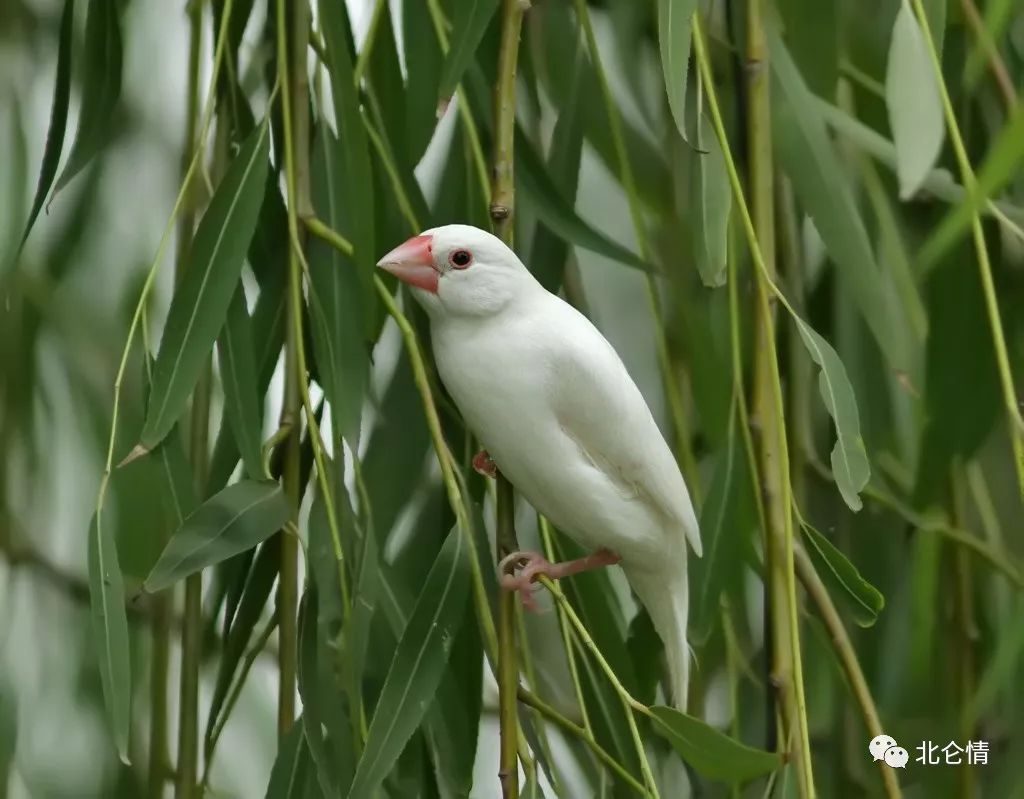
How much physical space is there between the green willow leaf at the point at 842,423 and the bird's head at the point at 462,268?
0.15 meters

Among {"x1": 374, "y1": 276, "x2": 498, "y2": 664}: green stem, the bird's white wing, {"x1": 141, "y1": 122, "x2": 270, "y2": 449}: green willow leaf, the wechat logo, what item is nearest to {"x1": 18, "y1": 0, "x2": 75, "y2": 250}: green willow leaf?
{"x1": 141, "y1": 122, "x2": 270, "y2": 449}: green willow leaf

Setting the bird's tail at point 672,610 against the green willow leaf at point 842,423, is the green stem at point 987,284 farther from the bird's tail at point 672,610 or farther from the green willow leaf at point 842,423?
the bird's tail at point 672,610

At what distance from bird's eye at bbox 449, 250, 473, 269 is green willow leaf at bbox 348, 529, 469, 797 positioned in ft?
0.47

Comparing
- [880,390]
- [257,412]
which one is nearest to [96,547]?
[257,412]

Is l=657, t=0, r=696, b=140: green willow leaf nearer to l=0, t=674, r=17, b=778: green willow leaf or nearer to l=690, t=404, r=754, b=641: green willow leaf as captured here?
l=690, t=404, r=754, b=641: green willow leaf

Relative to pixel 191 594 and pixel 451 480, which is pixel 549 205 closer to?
pixel 451 480

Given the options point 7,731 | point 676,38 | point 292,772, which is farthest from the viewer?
point 7,731

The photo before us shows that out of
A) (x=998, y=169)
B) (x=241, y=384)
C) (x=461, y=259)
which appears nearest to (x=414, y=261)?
(x=461, y=259)

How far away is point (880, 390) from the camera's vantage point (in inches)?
40.5

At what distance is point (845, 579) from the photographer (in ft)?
2.32

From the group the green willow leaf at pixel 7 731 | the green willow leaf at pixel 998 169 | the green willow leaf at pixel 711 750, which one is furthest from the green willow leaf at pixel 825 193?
the green willow leaf at pixel 7 731

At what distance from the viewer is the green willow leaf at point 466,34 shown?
26.1 inches

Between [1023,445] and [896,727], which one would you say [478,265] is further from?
[896,727]

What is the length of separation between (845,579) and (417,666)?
24 centimetres
